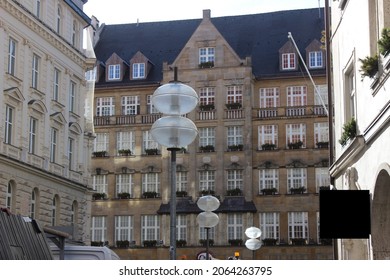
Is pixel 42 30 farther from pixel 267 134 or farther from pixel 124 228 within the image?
pixel 267 134

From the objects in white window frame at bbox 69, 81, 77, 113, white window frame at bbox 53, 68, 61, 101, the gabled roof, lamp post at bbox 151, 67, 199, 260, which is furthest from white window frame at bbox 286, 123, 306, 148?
lamp post at bbox 151, 67, 199, 260

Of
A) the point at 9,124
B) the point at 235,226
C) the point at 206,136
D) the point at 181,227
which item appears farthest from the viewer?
the point at 206,136

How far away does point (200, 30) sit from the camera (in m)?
54.5

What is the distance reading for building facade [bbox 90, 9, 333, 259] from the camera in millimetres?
51312

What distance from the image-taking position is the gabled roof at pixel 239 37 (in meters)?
54.0

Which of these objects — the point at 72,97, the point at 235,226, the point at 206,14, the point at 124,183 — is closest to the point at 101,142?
the point at 124,183

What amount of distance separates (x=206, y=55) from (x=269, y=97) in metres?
4.67

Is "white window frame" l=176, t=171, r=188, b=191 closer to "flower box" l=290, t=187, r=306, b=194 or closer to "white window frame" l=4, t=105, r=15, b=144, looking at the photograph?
"flower box" l=290, t=187, r=306, b=194

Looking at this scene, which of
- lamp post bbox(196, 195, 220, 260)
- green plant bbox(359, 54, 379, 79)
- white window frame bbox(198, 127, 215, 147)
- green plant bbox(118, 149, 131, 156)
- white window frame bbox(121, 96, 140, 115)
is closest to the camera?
green plant bbox(359, 54, 379, 79)

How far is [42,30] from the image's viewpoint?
37969 millimetres

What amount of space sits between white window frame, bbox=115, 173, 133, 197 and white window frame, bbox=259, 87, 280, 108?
30.3 ft

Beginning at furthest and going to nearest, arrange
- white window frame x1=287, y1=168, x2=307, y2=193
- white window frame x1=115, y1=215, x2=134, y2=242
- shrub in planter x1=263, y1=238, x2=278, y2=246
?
white window frame x1=115, y1=215, x2=134, y2=242 < white window frame x1=287, y1=168, x2=307, y2=193 < shrub in planter x1=263, y1=238, x2=278, y2=246

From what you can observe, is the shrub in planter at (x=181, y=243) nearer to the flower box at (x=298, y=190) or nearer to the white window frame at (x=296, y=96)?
the flower box at (x=298, y=190)
